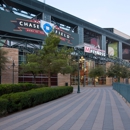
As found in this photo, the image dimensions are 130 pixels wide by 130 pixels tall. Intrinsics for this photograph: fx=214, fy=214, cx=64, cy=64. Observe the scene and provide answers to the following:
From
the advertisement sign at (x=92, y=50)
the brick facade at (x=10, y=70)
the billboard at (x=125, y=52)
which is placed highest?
the billboard at (x=125, y=52)

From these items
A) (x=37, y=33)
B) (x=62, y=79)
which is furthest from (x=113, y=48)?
(x=37, y=33)

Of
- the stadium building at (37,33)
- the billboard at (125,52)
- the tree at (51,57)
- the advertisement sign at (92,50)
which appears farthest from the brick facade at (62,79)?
the billboard at (125,52)

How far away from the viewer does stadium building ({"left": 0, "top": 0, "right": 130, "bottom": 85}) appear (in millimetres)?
40156

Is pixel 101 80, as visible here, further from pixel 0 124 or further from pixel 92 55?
pixel 0 124

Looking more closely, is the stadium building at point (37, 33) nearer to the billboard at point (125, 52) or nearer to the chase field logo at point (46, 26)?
the chase field logo at point (46, 26)

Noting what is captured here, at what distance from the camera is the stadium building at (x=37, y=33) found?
40.2m

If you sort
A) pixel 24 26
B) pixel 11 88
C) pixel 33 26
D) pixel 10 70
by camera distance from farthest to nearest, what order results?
pixel 33 26 < pixel 24 26 < pixel 10 70 < pixel 11 88

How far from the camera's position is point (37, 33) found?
1842 inches

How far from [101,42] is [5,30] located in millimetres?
35349

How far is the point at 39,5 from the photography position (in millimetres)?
48281

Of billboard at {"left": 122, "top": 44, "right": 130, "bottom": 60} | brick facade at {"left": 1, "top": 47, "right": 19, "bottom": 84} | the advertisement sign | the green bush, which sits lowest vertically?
the green bush

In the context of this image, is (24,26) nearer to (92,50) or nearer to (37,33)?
(37,33)

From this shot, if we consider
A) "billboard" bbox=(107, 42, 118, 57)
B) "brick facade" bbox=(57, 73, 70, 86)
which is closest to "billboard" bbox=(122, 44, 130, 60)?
"billboard" bbox=(107, 42, 118, 57)

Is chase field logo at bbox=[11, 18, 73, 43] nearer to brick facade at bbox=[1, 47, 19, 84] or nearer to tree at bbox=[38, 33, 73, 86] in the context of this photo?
brick facade at bbox=[1, 47, 19, 84]
